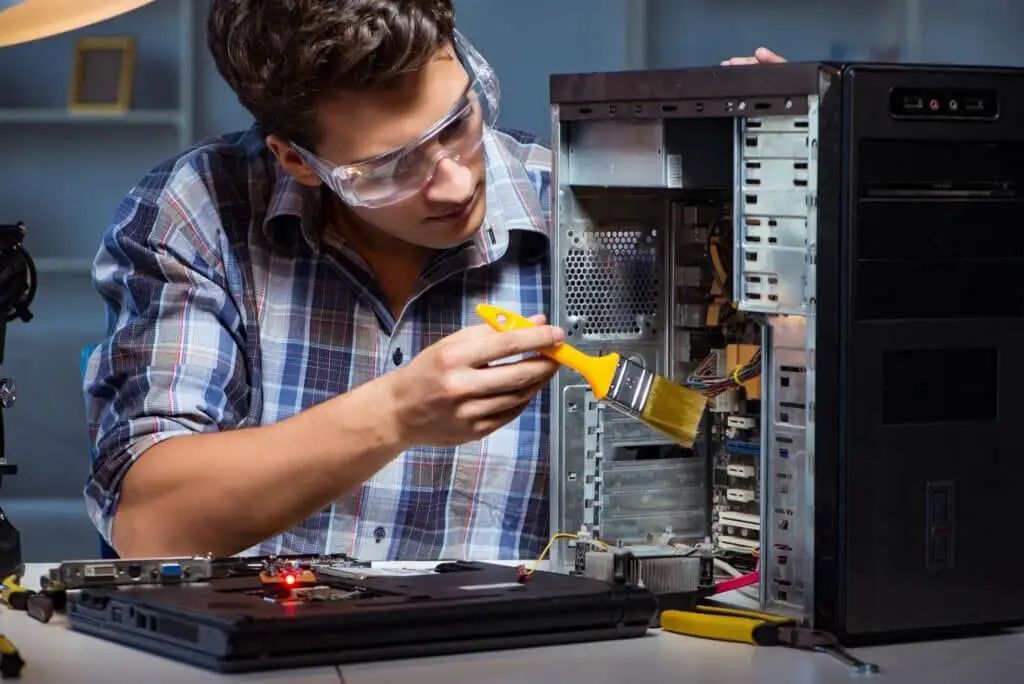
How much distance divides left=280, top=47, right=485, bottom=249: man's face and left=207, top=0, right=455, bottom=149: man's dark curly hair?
0.6 inches

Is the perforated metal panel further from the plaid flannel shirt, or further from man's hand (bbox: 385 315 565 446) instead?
the plaid flannel shirt

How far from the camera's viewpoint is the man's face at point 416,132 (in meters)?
1.55

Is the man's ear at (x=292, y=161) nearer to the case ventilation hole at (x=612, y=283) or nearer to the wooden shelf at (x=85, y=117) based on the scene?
the case ventilation hole at (x=612, y=283)

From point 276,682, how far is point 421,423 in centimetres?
46

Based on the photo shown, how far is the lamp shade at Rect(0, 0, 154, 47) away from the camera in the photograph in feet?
5.10

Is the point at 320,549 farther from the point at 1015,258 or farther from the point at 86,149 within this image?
the point at 86,149

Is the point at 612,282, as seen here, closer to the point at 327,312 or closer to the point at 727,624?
the point at 727,624

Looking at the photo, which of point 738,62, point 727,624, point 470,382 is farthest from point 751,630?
point 738,62

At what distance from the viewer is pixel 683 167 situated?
53.8 inches

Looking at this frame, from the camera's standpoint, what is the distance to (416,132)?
1539mm

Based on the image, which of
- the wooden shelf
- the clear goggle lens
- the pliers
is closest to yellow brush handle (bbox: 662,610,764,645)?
the pliers

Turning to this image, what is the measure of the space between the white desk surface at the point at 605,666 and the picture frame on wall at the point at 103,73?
10.5 feet

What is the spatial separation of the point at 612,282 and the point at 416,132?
26 centimetres

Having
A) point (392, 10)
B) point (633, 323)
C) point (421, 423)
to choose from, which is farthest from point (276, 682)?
point (392, 10)
